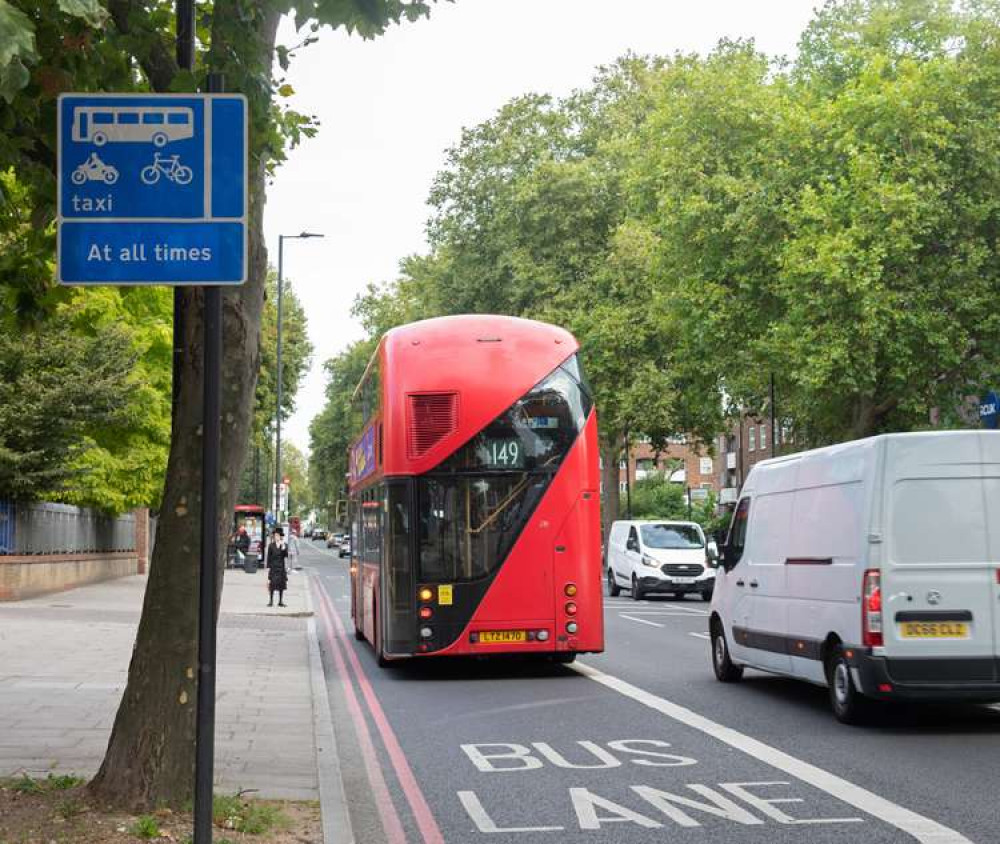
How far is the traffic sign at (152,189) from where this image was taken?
5641mm

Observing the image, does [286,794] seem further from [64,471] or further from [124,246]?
[64,471]

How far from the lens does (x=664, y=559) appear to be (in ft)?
112

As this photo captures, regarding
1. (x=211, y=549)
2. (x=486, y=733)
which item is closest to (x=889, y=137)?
(x=486, y=733)

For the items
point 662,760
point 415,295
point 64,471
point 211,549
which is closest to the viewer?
point 211,549

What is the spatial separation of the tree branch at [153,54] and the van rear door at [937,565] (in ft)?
20.2

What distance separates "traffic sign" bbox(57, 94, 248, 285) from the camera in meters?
5.64

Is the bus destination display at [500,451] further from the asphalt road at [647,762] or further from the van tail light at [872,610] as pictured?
the van tail light at [872,610]

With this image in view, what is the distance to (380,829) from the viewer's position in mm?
7562

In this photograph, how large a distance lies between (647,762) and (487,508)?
5875 millimetres

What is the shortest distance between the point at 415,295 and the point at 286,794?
61.5 meters

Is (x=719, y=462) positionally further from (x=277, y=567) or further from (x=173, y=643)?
(x=173, y=643)

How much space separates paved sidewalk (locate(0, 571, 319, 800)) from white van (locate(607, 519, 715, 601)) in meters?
10.1

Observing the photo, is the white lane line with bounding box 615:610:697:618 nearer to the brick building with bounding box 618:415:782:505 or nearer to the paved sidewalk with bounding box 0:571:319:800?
the paved sidewalk with bounding box 0:571:319:800

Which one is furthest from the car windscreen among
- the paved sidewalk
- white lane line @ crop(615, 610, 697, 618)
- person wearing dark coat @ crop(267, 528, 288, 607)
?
the paved sidewalk
